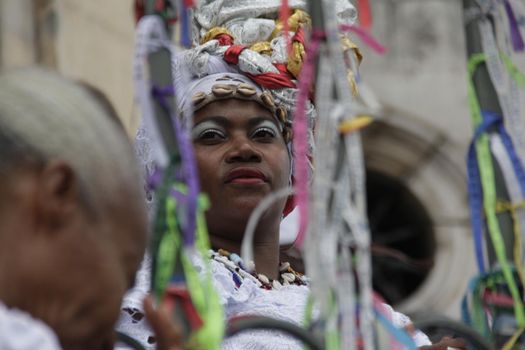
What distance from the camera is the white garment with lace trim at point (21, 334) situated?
1.94 metres

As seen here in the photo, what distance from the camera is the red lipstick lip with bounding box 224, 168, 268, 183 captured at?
10.9 ft

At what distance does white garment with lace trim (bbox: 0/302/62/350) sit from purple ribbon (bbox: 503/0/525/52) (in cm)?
99

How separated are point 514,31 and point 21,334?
1043mm

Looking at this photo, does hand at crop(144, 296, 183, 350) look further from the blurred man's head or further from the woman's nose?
the woman's nose

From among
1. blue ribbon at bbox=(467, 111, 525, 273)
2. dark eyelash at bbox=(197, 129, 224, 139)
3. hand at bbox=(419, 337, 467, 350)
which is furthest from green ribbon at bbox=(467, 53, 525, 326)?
dark eyelash at bbox=(197, 129, 224, 139)

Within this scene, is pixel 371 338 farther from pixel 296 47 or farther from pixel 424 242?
pixel 424 242

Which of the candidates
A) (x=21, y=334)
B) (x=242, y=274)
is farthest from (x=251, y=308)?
(x=21, y=334)

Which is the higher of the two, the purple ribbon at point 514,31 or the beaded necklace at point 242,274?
the purple ribbon at point 514,31

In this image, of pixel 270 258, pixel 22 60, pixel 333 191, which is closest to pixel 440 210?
pixel 22 60

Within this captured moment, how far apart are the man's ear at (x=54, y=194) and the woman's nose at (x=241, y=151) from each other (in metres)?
1.30

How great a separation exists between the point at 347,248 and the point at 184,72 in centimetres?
126

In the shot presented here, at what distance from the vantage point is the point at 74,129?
81.8 inches

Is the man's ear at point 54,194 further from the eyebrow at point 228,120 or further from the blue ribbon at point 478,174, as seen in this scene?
the eyebrow at point 228,120

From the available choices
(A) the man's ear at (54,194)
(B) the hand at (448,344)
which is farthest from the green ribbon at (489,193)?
(A) the man's ear at (54,194)
